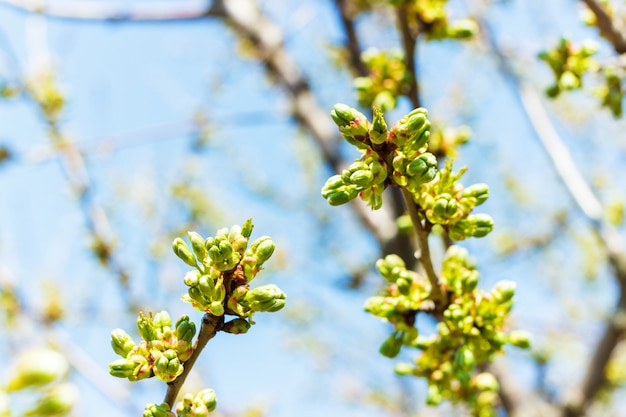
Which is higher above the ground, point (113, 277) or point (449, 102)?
point (113, 277)

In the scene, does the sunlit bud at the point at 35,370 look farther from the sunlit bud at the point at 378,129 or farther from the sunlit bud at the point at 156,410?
the sunlit bud at the point at 378,129

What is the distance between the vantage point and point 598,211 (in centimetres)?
313

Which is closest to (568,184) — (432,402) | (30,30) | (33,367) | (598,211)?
(598,211)

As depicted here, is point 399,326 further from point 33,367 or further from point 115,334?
point 33,367

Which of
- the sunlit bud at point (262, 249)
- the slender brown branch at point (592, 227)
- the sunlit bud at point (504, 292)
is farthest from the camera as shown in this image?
the slender brown branch at point (592, 227)

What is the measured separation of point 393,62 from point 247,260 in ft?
4.50

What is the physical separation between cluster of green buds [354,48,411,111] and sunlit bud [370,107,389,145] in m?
1.07

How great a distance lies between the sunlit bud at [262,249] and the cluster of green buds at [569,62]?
4.94 ft

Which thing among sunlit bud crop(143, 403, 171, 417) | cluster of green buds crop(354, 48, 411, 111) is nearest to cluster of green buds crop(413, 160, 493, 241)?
sunlit bud crop(143, 403, 171, 417)

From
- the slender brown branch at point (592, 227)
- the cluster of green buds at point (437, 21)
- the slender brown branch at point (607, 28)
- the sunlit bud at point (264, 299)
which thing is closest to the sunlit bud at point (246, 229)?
the sunlit bud at point (264, 299)

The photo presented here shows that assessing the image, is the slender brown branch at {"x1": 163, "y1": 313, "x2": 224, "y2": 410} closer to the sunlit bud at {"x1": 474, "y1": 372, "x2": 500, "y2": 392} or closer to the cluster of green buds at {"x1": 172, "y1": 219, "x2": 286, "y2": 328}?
the cluster of green buds at {"x1": 172, "y1": 219, "x2": 286, "y2": 328}

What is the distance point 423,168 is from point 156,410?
2.55ft

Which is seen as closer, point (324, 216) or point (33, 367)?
point (33, 367)

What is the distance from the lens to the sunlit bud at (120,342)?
1.25m
